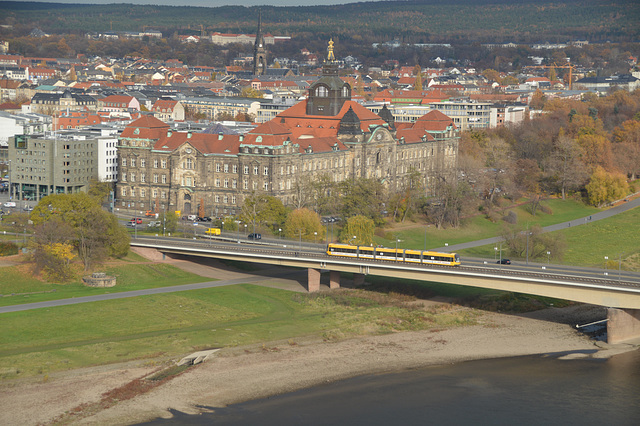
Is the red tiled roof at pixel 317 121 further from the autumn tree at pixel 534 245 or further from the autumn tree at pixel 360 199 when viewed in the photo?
the autumn tree at pixel 534 245

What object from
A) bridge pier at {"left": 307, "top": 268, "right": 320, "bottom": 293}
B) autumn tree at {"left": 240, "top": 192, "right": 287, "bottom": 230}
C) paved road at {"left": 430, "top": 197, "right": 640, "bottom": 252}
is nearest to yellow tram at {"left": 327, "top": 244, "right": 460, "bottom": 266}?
bridge pier at {"left": 307, "top": 268, "right": 320, "bottom": 293}

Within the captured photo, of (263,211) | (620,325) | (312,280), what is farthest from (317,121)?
(620,325)

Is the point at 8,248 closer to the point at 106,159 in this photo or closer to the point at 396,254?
the point at 396,254

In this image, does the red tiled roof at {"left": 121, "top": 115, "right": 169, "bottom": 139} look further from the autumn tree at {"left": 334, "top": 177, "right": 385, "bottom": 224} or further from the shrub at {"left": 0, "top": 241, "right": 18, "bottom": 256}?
the shrub at {"left": 0, "top": 241, "right": 18, "bottom": 256}

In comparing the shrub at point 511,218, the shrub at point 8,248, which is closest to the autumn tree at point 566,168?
the shrub at point 511,218

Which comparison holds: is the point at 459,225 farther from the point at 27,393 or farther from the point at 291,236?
the point at 27,393

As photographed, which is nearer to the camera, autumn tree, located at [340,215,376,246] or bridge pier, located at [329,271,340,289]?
bridge pier, located at [329,271,340,289]
